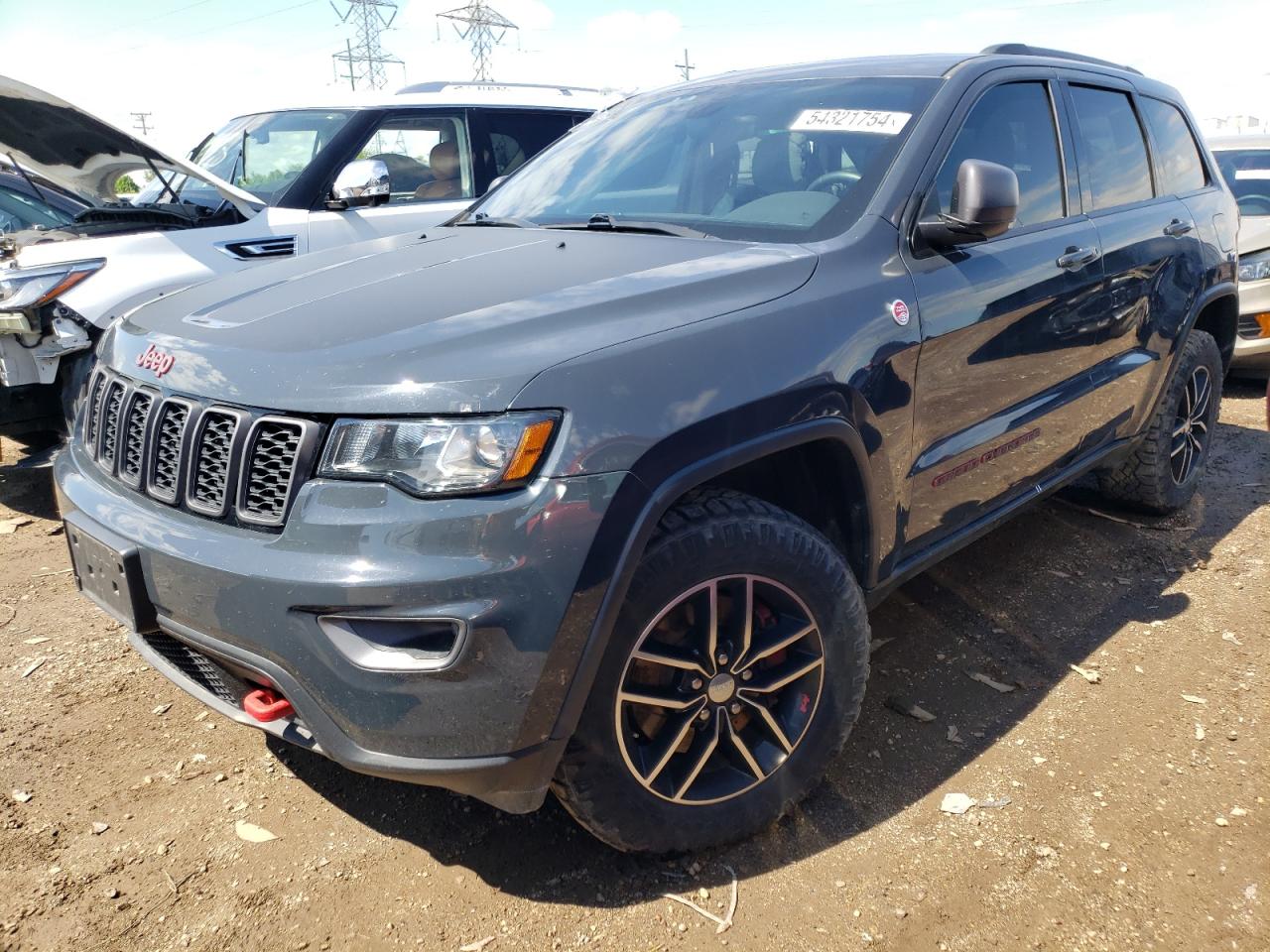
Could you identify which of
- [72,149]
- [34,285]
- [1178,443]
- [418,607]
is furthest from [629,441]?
[72,149]

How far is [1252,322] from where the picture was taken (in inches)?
255

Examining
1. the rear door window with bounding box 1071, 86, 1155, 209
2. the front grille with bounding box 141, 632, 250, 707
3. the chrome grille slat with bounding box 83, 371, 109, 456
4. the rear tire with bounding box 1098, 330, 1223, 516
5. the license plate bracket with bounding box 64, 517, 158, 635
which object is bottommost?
the rear tire with bounding box 1098, 330, 1223, 516

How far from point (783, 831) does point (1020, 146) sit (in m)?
2.28

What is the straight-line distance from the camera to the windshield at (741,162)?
2729 mm

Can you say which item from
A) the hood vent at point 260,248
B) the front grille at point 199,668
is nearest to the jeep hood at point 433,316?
the front grille at point 199,668

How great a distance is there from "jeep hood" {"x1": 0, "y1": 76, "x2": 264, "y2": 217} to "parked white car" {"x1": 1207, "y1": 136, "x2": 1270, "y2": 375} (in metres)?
6.07

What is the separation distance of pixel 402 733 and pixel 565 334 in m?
0.84

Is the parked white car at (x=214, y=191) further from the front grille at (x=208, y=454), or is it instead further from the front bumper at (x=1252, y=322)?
the front bumper at (x=1252, y=322)

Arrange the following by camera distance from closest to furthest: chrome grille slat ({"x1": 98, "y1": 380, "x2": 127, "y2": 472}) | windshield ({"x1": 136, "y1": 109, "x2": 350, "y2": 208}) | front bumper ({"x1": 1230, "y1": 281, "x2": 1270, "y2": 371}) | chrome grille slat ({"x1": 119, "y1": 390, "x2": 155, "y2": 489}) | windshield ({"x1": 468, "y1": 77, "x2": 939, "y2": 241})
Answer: chrome grille slat ({"x1": 119, "y1": 390, "x2": 155, "y2": 489}), chrome grille slat ({"x1": 98, "y1": 380, "x2": 127, "y2": 472}), windshield ({"x1": 468, "y1": 77, "x2": 939, "y2": 241}), windshield ({"x1": 136, "y1": 109, "x2": 350, "y2": 208}), front bumper ({"x1": 1230, "y1": 281, "x2": 1270, "y2": 371})

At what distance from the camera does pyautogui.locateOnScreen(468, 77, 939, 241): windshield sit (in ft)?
8.95

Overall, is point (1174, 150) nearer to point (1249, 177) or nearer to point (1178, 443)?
point (1178, 443)

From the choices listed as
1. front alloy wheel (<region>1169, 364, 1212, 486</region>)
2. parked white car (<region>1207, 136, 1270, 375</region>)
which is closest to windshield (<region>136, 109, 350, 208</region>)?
front alloy wheel (<region>1169, 364, 1212, 486</region>)

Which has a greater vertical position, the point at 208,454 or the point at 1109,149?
the point at 1109,149

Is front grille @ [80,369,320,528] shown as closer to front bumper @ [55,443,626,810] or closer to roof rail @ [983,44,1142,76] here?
front bumper @ [55,443,626,810]
